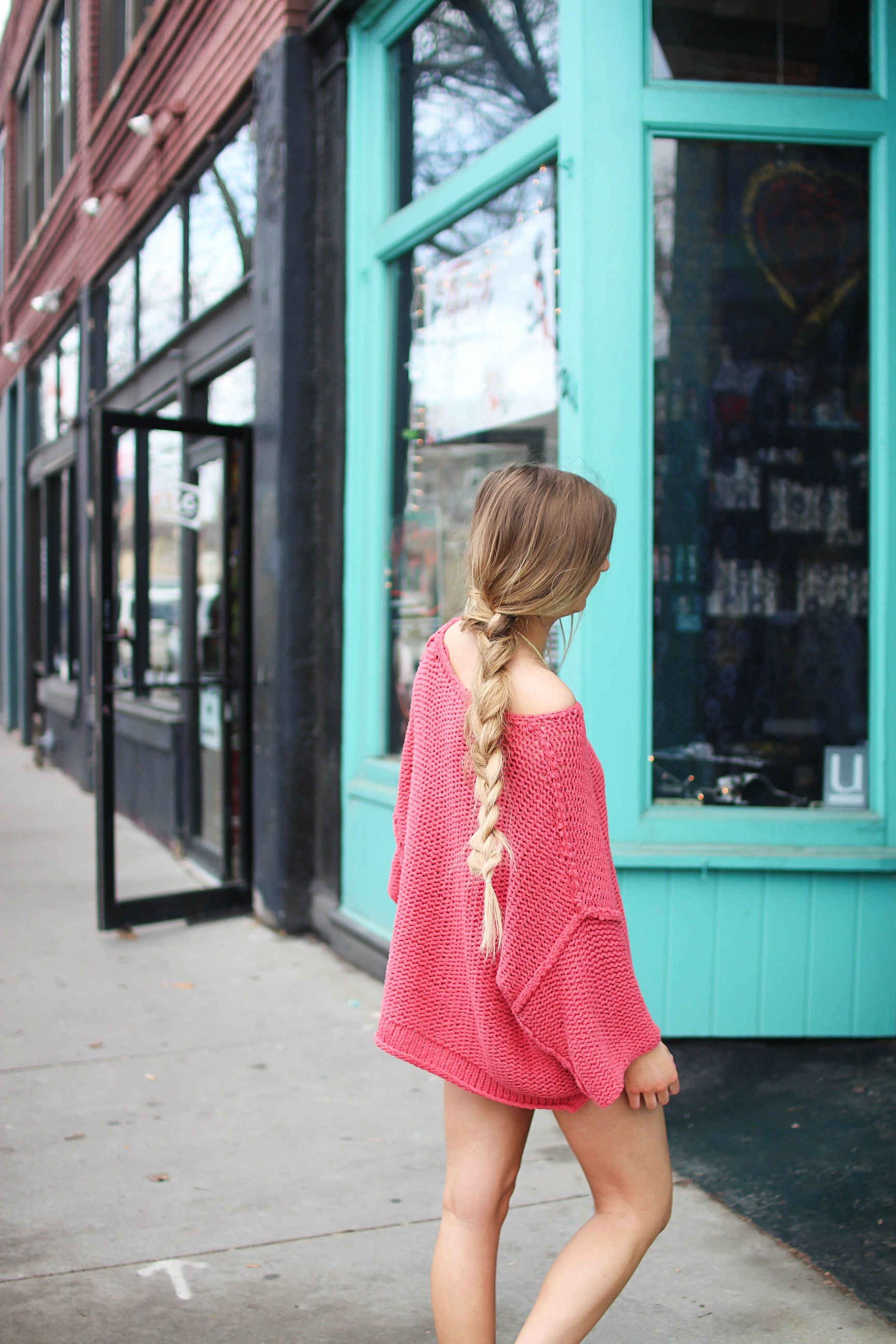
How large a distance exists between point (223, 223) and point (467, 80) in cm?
240

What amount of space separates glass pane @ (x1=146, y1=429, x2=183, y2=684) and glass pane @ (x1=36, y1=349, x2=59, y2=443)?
600 centimetres

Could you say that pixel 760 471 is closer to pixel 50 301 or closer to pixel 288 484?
pixel 288 484

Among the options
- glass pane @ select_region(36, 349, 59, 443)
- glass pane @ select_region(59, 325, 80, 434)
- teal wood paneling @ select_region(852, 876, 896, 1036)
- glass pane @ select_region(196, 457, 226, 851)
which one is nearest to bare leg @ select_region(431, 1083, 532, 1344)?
teal wood paneling @ select_region(852, 876, 896, 1036)

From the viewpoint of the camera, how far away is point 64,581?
505 inches

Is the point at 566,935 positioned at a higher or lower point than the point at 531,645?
lower

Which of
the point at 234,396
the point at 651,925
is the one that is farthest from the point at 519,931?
the point at 234,396

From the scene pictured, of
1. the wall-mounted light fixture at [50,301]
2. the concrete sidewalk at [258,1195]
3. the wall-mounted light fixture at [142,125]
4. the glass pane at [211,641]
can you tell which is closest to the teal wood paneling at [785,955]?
the concrete sidewalk at [258,1195]

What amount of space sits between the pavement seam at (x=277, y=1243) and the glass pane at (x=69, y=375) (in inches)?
392

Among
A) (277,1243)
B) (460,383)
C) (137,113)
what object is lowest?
(277,1243)

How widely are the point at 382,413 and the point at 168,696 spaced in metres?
3.27

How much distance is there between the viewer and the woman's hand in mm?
1831

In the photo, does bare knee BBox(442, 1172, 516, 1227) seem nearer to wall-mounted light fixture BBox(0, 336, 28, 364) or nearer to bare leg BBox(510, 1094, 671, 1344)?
bare leg BBox(510, 1094, 671, 1344)

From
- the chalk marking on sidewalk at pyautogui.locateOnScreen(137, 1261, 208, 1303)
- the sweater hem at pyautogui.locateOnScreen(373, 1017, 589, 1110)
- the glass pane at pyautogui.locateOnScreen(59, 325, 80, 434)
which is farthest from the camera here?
the glass pane at pyautogui.locateOnScreen(59, 325, 80, 434)

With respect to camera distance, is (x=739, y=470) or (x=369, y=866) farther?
(x=369, y=866)
